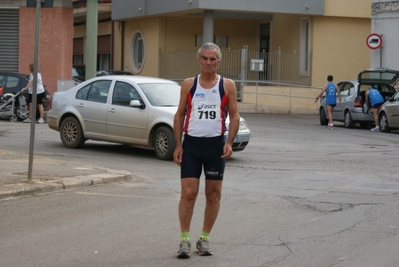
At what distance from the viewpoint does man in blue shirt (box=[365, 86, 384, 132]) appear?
25625mm

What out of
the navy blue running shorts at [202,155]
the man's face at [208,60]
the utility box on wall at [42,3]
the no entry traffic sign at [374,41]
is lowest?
the navy blue running shorts at [202,155]

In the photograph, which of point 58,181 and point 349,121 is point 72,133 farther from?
point 349,121

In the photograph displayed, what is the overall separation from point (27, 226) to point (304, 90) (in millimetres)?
27694

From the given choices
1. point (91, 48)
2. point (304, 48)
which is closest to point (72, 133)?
point (91, 48)

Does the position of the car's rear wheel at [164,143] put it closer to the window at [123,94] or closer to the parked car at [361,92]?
the window at [123,94]

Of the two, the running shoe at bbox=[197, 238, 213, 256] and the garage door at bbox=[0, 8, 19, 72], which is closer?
the running shoe at bbox=[197, 238, 213, 256]

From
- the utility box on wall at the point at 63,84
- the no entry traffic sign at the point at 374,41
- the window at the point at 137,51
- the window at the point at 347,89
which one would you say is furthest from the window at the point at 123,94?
the window at the point at 137,51

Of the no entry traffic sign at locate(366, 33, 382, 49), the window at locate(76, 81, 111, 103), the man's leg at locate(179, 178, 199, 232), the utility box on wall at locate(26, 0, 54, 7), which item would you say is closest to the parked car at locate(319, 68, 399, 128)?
the no entry traffic sign at locate(366, 33, 382, 49)

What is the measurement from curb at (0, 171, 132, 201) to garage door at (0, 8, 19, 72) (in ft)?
56.4

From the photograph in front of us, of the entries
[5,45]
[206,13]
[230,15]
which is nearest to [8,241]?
[5,45]

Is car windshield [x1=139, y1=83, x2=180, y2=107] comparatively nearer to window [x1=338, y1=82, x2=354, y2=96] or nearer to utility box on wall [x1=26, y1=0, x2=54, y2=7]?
utility box on wall [x1=26, y1=0, x2=54, y2=7]

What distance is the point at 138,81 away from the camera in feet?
53.7

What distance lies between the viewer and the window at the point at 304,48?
36.8 m

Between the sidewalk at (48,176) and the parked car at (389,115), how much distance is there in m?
13.0
